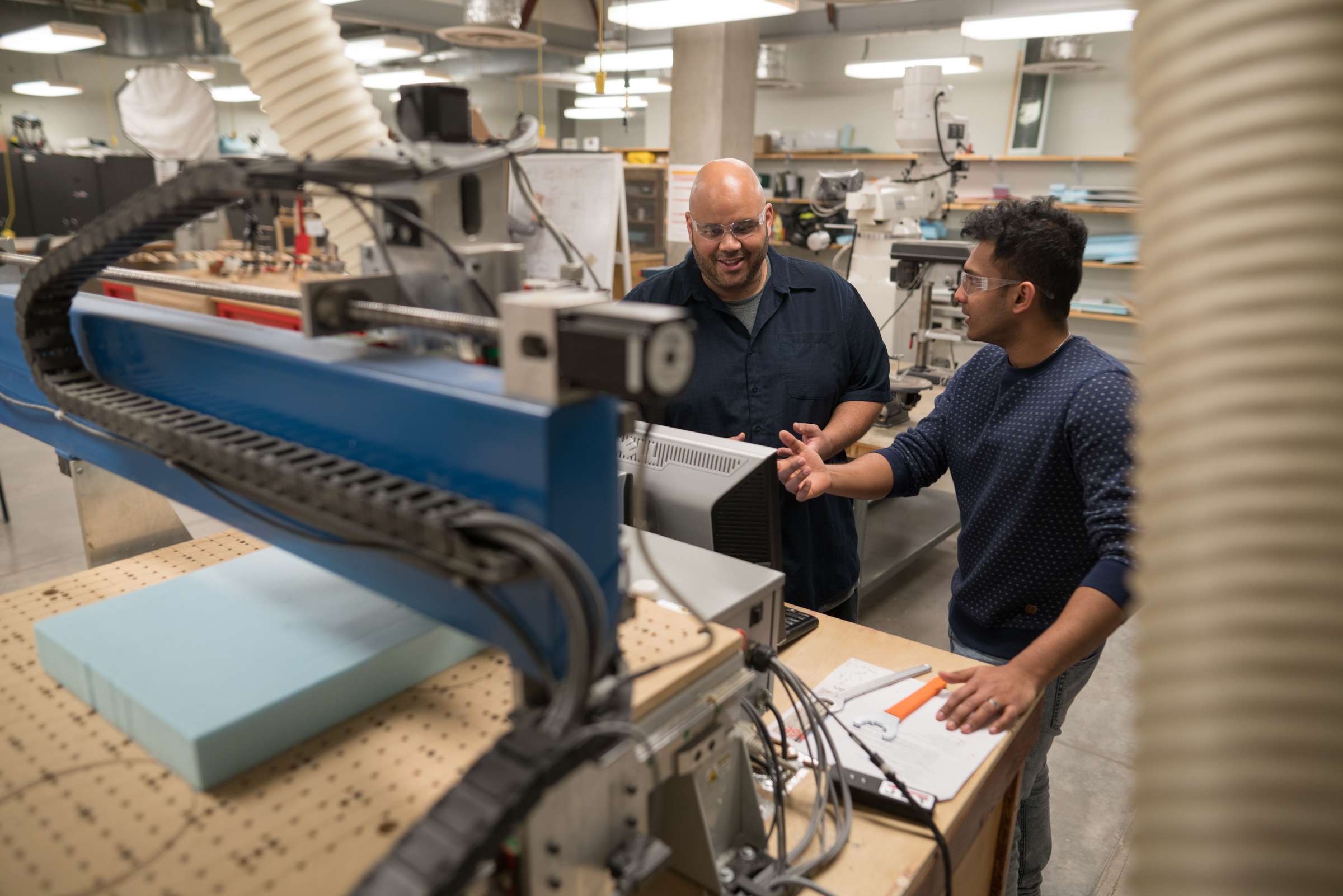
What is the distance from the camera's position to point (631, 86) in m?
8.71

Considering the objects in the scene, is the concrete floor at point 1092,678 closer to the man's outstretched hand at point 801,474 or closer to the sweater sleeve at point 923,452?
the sweater sleeve at point 923,452

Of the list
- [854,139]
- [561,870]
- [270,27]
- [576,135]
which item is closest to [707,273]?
[270,27]

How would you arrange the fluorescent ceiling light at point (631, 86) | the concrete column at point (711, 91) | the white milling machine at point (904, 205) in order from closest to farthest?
the white milling machine at point (904, 205) < the concrete column at point (711, 91) < the fluorescent ceiling light at point (631, 86)

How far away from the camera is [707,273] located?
7.22ft

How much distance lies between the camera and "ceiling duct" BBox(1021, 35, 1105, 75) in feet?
20.2

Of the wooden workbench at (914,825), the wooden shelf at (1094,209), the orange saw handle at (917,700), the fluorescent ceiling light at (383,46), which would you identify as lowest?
the wooden workbench at (914,825)

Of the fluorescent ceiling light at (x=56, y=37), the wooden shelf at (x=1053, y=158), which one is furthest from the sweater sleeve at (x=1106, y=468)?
the fluorescent ceiling light at (x=56, y=37)

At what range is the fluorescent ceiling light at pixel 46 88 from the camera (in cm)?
832

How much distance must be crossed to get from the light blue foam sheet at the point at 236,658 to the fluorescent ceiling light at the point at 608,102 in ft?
31.2

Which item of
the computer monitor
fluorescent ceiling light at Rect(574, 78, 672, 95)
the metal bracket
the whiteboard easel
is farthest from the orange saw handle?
fluorescent ceiling light at Rect(574, 78, 672, 95)

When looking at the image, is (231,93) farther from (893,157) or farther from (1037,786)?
(1037,786)

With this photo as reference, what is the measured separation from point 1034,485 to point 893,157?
6.55 m

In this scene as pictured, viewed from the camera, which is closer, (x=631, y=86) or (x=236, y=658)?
(x=236, y=658)

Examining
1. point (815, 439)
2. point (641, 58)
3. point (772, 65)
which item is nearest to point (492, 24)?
Answer: point (641, 58)
